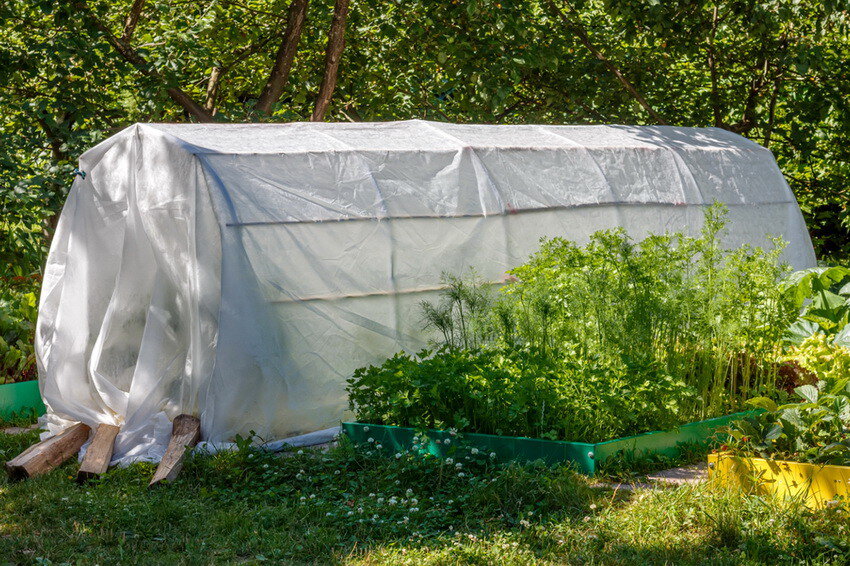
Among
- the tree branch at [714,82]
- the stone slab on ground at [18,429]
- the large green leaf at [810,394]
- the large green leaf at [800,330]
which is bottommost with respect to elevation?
the stone slab on ground at [18,429]

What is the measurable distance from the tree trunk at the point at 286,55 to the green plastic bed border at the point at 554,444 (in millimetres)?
6301

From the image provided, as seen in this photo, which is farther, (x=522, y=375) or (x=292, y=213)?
(x=292, y=213)

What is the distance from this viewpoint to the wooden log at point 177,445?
5.39 metres

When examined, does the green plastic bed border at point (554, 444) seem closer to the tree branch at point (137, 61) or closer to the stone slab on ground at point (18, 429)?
the stone slab on ground at point (18, 429)

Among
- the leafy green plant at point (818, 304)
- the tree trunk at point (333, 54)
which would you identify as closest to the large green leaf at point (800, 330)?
the leafy green plant at point (818, 304)

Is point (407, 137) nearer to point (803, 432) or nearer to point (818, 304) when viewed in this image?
point (818, 304)

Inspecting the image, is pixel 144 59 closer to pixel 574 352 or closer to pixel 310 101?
pixel 310 101

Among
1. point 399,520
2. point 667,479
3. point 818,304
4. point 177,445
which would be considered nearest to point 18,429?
point 177,445

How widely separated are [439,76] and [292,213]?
7751mm

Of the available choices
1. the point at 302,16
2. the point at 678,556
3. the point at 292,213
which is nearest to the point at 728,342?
the point at 678,556

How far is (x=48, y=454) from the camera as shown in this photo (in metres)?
5.93

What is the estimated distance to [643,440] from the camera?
204 inches

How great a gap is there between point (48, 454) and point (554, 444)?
3.10 metres

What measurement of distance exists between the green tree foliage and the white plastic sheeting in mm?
1927
